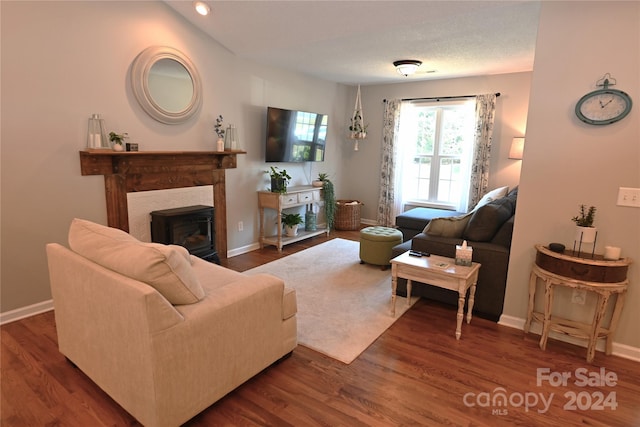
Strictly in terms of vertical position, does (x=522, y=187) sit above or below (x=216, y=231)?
above

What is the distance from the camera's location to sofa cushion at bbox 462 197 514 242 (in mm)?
3062

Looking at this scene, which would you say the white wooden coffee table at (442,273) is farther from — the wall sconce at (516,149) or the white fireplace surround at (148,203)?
the wall sconce at (516,149)

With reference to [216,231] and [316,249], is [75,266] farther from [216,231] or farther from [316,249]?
[316,249]

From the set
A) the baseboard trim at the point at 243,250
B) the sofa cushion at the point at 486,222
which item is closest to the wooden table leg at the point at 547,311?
the sofa cushion at the point at 486,222

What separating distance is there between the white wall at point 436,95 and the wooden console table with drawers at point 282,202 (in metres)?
1.51

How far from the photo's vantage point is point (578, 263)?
7.68 feet

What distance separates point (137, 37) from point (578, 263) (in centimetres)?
406

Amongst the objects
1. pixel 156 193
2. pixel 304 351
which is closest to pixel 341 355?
pixel 304 351

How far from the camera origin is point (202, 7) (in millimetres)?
3389

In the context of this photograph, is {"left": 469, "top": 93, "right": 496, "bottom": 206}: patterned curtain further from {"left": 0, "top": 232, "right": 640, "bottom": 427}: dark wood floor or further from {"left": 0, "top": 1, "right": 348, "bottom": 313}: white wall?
{"left": 0, "top": 1, "right": 348, "bottom": 313}: white wall

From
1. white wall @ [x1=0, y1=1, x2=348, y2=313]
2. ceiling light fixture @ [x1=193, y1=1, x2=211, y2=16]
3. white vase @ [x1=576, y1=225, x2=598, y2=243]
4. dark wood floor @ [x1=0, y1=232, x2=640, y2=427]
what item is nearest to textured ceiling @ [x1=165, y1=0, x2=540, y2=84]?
ceiling light fixture @ [x1=193, y1=1, x2=211, y2=16]

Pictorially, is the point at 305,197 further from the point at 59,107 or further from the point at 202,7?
the point at 59,107

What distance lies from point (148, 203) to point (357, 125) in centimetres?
385

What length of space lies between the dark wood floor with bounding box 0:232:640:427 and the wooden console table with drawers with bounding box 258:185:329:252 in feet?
8.25
